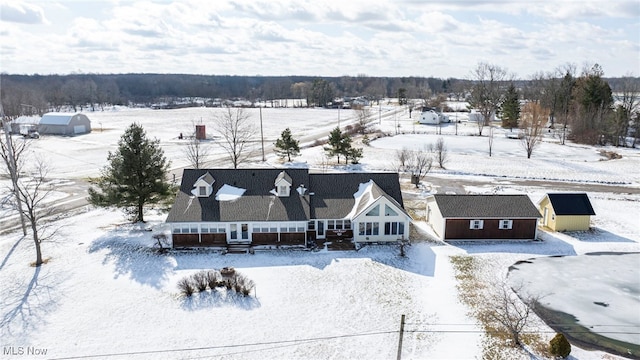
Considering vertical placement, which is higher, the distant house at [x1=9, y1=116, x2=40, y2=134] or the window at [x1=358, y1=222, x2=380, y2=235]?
the distant house at [x1=9, y1=116, x2=40, y2=134]

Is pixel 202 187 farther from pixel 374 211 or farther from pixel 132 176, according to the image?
pixel 374 211

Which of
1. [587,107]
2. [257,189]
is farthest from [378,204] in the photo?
[587,107]

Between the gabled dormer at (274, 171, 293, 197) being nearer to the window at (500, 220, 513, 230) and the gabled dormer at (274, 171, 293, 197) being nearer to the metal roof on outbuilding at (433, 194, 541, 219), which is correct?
the metal roof on outbuilding at (433, 194, 541, 219)

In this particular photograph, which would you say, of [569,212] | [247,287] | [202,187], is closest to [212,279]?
[247,287]

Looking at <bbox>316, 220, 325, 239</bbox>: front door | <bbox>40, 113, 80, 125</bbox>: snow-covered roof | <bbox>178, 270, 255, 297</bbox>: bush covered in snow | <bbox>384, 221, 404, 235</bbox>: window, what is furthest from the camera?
<bbox>40, 113, 80, 125</bbox>: snow-covered roof

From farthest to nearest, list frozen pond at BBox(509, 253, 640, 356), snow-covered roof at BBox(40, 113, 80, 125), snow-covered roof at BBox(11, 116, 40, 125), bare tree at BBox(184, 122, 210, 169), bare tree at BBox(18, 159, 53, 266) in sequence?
1. snow-covered roof at BBox(11, 116, 40, 125)
2. snow-covered roof at BBox(40, 113, 80, 125)
3. bare tree at BBox(184, 122, 210, 169)
4. bare tree at BBox(18, 159, 53, 266)
5. frozen pond at BBox(509, 253, 640, 356)

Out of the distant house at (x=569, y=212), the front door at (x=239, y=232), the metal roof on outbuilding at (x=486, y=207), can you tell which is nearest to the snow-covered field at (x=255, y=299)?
the distant house at (x=569, y=212)

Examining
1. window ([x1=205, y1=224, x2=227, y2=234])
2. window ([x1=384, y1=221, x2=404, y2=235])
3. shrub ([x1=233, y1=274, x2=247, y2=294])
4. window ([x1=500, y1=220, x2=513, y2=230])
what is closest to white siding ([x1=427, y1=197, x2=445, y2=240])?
window ([x1=384, y1=221, x2=404, y2=235])
